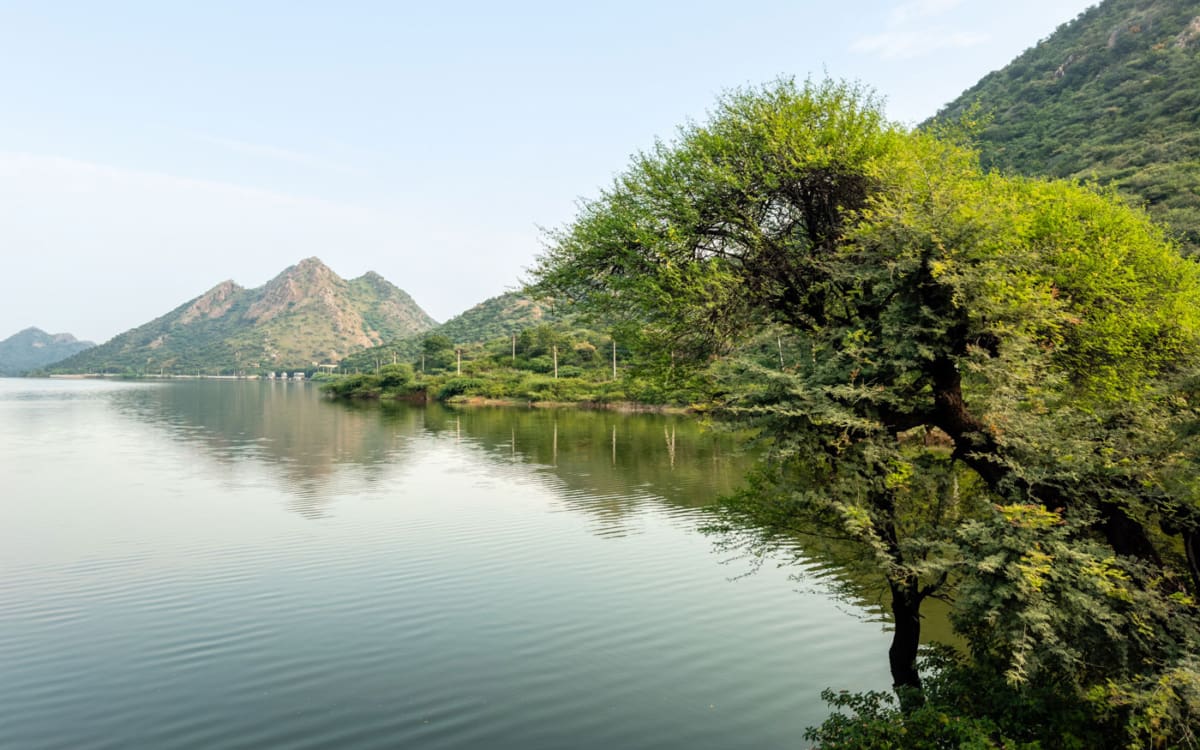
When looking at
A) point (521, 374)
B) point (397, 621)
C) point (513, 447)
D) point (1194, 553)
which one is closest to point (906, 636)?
point (1194, 553)

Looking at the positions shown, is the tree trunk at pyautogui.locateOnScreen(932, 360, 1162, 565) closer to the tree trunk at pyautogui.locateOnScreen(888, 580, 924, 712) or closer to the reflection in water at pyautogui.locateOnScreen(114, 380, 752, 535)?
the tree trunk at pyautogui.locateOnScreen(888, 580, 924, 712)

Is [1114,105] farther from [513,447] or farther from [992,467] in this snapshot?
[992,467]

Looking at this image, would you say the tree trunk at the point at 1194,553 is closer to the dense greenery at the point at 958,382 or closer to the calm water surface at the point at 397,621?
the dense greenery at the point at 958,382

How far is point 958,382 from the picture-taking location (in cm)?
1211

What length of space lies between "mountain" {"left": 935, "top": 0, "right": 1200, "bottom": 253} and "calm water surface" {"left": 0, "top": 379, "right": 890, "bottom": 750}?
46153 millimetres

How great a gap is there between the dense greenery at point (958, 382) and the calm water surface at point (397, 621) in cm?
241

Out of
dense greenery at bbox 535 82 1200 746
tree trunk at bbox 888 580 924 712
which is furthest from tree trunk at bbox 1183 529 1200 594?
tree trunk at bbox 888 580 924 712

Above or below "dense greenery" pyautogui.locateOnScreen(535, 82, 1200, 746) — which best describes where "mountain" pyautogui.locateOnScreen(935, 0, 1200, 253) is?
above

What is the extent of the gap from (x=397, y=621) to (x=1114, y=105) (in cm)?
12940

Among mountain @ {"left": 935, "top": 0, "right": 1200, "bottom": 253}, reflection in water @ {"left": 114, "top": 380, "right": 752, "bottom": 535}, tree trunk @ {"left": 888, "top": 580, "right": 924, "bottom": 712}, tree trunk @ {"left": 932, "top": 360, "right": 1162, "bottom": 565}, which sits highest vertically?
mountain @ {"left": 935, "top": 0, "right": 1200, "bottom": 253}

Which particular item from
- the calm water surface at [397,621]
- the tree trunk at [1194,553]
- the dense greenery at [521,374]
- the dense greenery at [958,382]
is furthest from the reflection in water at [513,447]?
the dense greenery at [521,374]

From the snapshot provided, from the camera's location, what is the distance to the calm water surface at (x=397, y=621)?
1209 cm

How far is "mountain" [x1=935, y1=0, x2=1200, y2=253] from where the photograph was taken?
217 feet

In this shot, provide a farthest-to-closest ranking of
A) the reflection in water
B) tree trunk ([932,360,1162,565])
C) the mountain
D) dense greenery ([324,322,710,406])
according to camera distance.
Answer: dense greenery ([324,322,710,406]) < the mountain < the reflection in water < tree trunk ([932,360,1162,565])
